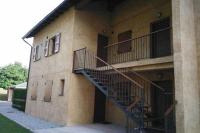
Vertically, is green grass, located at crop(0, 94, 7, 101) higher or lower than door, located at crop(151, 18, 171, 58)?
lower

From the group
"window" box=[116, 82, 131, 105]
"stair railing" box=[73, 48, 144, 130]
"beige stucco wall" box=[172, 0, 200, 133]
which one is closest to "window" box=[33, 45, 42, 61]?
"stair railing" box=[73, 48, 144, 130]

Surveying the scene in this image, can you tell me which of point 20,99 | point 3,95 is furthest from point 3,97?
point 20,99

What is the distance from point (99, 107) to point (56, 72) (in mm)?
3363

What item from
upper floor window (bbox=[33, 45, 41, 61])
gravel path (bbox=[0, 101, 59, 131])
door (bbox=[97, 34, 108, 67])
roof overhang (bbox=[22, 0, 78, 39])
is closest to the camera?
gravel path (bbox=[0, 101, 59, 131])

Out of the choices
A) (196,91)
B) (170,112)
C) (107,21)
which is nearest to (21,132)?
(170,112)

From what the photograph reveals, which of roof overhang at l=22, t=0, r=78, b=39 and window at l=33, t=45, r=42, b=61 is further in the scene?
window at l=33, t=45, r=42, b=61

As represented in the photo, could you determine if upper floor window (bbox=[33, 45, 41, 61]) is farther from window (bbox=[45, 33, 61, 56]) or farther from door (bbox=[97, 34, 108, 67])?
door (bbox=[97, 34, 108, 67])

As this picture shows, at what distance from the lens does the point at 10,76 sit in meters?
51.6

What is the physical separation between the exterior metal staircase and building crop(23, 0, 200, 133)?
35 millimetres

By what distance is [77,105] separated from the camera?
40.3 ft

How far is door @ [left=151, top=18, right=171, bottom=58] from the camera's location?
412 inches

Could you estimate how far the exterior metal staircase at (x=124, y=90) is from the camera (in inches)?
320

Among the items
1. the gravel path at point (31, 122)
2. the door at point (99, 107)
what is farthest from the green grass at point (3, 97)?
the door at point (99, 107)

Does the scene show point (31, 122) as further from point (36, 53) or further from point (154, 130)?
point (154, 130)
